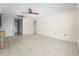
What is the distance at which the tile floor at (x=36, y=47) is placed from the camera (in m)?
1.33

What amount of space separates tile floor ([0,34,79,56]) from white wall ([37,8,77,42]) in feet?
0.24

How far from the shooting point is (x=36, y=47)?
142cm

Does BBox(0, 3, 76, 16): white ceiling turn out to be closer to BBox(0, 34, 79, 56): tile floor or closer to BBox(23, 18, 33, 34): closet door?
BBox(23, 18, 33, 34): closet door

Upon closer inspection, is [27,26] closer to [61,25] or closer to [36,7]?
[36,7]

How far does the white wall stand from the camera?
133 cm

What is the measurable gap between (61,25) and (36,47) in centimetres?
47

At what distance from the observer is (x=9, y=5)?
4.25 feet

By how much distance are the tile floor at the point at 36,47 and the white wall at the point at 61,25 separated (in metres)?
0.07

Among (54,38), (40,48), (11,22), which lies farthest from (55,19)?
(11,22)

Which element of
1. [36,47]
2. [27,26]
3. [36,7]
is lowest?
[36,47]

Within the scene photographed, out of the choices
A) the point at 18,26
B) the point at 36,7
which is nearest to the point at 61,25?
the point at 36,7

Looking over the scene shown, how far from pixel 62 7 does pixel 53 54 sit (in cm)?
64

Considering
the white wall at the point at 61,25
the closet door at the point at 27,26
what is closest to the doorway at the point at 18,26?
the closet door at the point at 27,26

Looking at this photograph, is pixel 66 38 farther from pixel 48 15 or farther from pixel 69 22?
pixel 48 15
